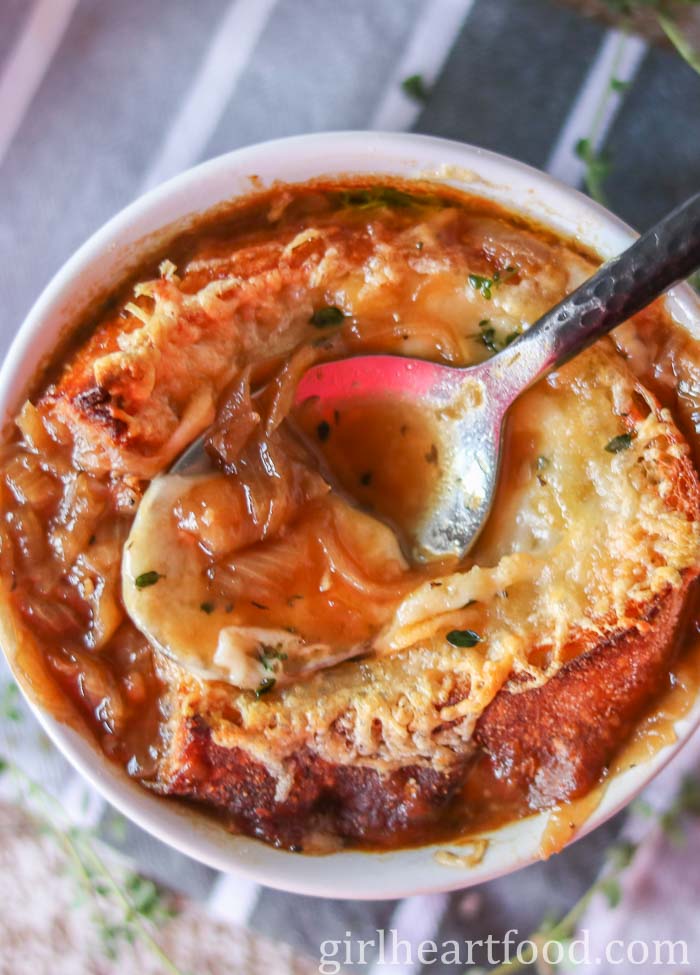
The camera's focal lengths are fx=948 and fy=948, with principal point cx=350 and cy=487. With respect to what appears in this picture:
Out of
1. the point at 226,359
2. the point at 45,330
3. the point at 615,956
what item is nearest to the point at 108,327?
the point at 45,330

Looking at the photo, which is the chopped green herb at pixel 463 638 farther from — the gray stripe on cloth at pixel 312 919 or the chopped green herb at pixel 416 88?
the chopped green herb at pixel 416 88

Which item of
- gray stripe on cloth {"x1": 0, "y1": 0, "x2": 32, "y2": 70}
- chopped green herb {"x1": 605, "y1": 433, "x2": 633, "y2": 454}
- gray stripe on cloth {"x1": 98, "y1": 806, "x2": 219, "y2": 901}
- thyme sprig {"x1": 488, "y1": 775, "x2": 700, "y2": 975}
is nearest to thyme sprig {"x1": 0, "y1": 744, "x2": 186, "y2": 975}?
gray stripe on cloth {"x1": 98, "y1": 806, "x2": 219, "y2": 901}

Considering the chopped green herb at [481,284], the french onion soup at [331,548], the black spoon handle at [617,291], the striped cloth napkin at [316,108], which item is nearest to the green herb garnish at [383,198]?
the french onion soup at [331,548]

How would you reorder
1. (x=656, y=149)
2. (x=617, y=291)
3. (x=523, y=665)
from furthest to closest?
(x=656, y=149) < (x=523, y=665) < (x=617, y=291)

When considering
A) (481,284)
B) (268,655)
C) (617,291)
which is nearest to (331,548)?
(268,655)

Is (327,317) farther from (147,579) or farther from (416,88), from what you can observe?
(416,88)

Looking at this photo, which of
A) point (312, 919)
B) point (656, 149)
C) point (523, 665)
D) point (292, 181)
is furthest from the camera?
point (312, 919)

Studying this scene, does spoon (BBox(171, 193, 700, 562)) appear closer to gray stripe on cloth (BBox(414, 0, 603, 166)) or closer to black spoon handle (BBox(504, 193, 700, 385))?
black spoon handle (BBox(504, 193, 700, 385))
